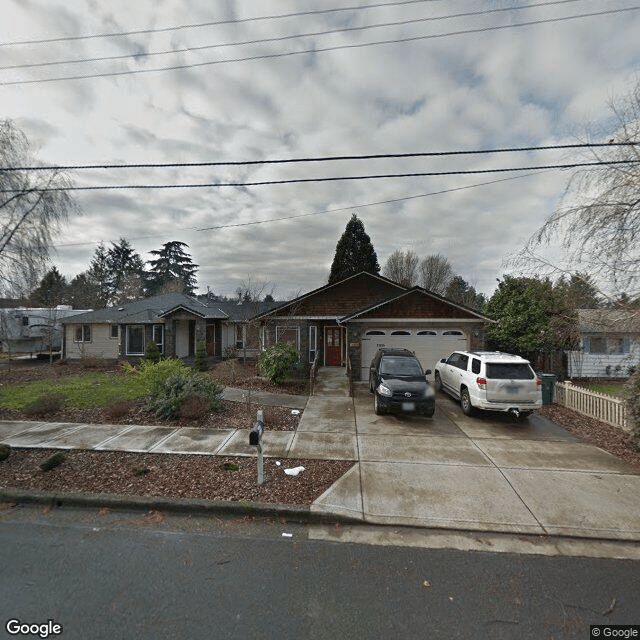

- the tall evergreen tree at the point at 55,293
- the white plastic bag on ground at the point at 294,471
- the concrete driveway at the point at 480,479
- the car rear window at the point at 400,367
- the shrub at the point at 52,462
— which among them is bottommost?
the concrete driveway at the point at 480,479

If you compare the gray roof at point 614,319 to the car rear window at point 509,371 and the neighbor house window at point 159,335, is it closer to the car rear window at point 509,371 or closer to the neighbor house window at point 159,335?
the car rear window at point 509,371

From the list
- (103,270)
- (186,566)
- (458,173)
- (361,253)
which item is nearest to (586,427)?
(458,173)

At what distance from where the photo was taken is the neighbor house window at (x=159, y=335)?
786 inches

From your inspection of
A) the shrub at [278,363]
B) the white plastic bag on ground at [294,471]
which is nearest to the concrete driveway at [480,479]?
the white plastic bag on ground at [294,471]

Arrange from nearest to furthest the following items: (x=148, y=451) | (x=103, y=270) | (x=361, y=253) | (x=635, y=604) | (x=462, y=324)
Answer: (x=635, y=604), (x=148, y=451), (x=462, y=324), (x=361, y=253), (x=103, y=270)

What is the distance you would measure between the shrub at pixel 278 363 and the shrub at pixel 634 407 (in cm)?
957

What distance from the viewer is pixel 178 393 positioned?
826cm

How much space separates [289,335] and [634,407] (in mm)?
12785

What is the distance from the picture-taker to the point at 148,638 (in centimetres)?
240

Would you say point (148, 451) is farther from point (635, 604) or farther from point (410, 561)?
point (635, 604)

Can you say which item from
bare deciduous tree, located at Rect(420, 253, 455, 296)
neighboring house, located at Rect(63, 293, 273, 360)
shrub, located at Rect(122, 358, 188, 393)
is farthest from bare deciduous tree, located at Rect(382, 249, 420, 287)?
shrub, located at Rect(122, 358, 188, 393)

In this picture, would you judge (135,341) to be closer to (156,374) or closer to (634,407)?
(156,374)

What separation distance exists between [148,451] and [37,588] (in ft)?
10.2

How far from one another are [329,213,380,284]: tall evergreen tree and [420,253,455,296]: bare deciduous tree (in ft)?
31.9
